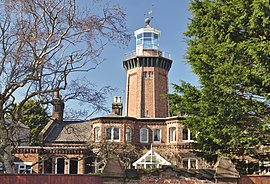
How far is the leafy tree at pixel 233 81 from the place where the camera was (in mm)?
15262

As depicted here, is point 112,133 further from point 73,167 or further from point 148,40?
point 148,40

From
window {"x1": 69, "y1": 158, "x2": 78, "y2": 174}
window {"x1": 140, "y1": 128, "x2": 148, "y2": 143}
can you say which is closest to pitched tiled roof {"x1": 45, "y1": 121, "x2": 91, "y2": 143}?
window {"x1": 69, "y1": 158, "x2": 78, "y2": 174}

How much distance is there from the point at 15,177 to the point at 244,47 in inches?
392

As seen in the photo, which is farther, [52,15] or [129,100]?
[129,100]

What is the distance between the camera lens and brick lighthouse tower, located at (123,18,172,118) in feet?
141

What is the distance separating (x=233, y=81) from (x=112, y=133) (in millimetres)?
20636

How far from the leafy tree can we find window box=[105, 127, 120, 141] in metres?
18.0

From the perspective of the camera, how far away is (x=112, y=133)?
115 feet

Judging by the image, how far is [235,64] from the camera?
15812 millimetres

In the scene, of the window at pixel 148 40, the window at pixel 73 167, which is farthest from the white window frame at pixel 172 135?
the window at pixel 148 40

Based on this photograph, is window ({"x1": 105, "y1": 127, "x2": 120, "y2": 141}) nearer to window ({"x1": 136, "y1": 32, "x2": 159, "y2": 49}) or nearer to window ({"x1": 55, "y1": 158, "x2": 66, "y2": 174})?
window ({"x1": 55, "y1": 158, "x2": 66, "y2": 174})

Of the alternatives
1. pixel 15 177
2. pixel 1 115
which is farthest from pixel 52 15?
pixel 15 177

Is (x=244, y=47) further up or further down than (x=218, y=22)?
further down

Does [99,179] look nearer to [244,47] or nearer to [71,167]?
[244,47]
